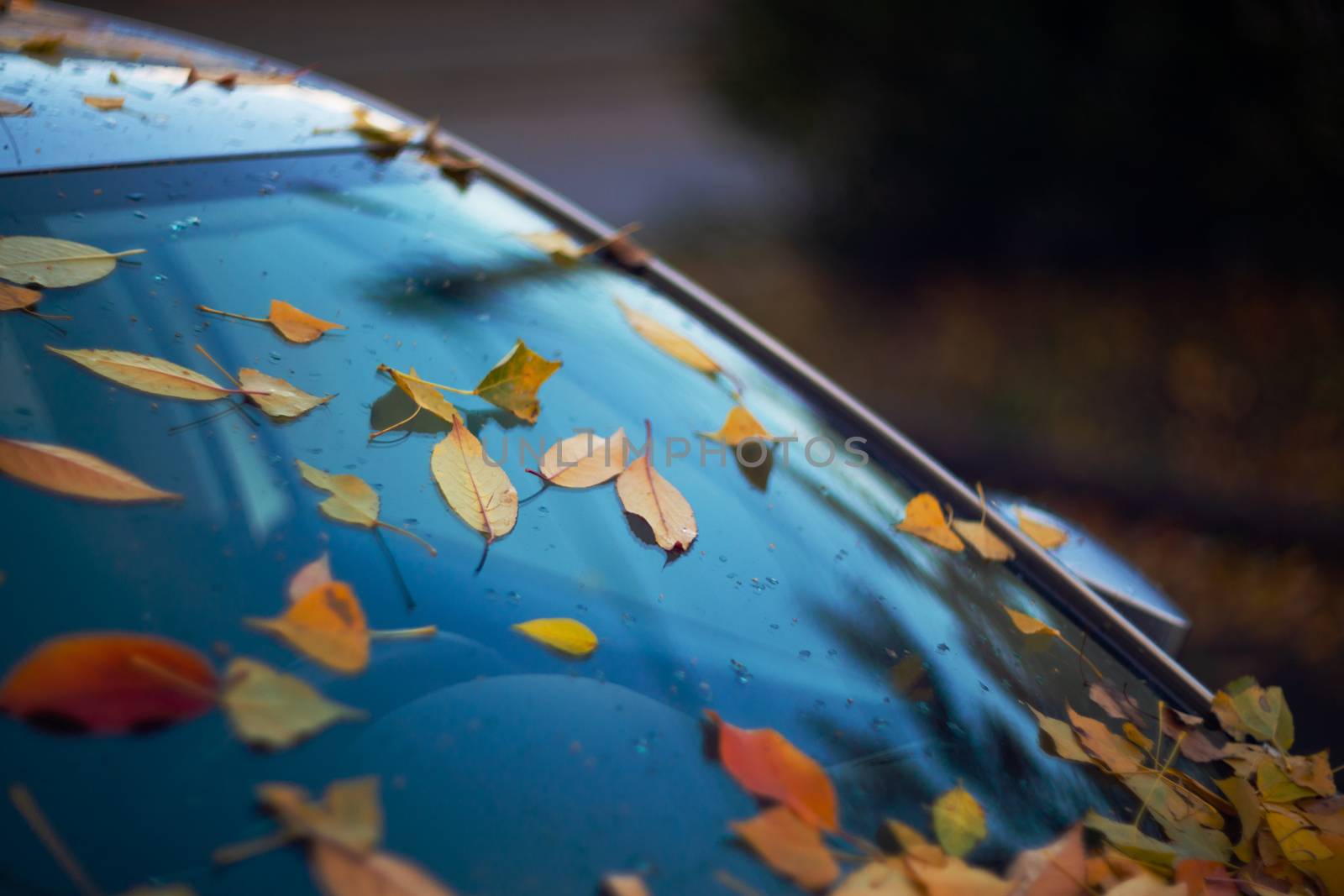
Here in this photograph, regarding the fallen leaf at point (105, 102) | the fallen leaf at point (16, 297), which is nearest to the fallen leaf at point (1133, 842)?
the fallen leaf at point (16, 297)

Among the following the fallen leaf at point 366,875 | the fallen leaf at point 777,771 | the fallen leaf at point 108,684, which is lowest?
the fallen leaf at point 366,875

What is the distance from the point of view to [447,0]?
12.4 metres

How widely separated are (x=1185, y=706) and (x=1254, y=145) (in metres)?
3.16

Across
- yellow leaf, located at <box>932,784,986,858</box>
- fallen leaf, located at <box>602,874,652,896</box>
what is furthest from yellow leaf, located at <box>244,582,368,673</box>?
yellow leaf, located at <box>932,784,986,858</box>

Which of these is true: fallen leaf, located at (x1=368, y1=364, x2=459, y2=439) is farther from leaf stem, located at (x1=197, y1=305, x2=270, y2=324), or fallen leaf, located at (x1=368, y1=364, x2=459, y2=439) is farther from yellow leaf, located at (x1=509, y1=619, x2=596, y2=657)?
yellow leaf, located at (x1=509, y1=619, x2=596, y2=657)

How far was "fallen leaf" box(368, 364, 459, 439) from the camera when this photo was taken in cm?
100

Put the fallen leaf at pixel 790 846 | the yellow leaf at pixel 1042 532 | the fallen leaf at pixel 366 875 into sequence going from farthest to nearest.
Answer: the yellow leaf at pixel 1042 532, the fallen leaf at pixel 790 846, the fallen leaf at pixel 366 875

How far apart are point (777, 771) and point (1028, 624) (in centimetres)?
50

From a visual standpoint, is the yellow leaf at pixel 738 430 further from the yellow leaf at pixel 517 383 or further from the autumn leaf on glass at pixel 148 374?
the autumn leaf on glass at pixel 148 374

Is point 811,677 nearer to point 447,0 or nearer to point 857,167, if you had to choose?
point 857,167

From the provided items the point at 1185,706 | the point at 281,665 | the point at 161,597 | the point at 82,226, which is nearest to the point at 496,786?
the point at 281,665

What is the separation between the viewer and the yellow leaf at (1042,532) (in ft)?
4.73

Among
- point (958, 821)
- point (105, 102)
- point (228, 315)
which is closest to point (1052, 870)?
point (958, 821)

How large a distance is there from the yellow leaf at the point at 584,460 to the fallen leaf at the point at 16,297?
1.63ft
